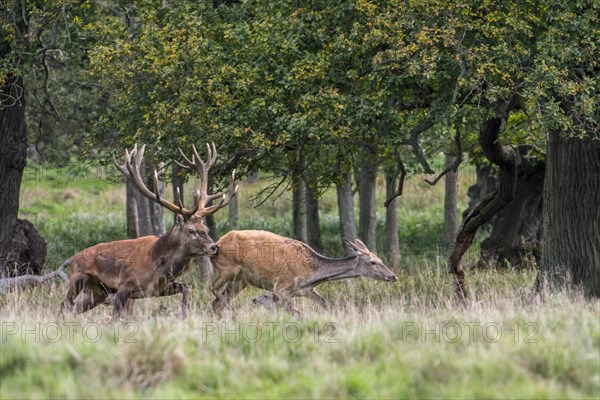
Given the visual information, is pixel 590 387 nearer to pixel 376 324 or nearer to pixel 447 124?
pixel 376 324

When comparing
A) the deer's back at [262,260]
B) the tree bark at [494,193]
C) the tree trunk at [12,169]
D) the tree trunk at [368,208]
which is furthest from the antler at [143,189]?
the tree trunk at [368,208]

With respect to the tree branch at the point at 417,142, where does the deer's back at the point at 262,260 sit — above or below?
below

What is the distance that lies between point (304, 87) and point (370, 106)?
1069mm

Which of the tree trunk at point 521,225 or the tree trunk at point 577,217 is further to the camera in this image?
the tree trunk at point 521,225

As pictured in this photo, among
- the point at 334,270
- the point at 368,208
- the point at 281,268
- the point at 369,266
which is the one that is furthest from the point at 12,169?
the point at 368,208

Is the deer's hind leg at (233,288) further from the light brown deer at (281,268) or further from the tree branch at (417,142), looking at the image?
the tree branch at (417,142)

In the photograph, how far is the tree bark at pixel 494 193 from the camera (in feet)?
44.1

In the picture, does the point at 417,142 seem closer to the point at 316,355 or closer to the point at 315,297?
the point at 315,297

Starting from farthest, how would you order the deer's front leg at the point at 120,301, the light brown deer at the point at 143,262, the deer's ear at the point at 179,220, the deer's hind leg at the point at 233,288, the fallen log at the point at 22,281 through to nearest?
the fallen log at the point at 22,281 → the deer's hind leg at the point at 233,288 → the deer's ear at the point at 179,220 → the light brown deer at the point at 143,262 → the deer's front leg at the point at 120,301

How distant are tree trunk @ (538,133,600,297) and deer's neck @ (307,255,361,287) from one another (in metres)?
2.32

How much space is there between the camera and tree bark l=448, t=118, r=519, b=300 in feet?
44.1

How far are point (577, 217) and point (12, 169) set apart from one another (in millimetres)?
9081

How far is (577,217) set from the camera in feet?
42.9

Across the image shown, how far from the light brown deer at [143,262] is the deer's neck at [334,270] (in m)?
1.49
